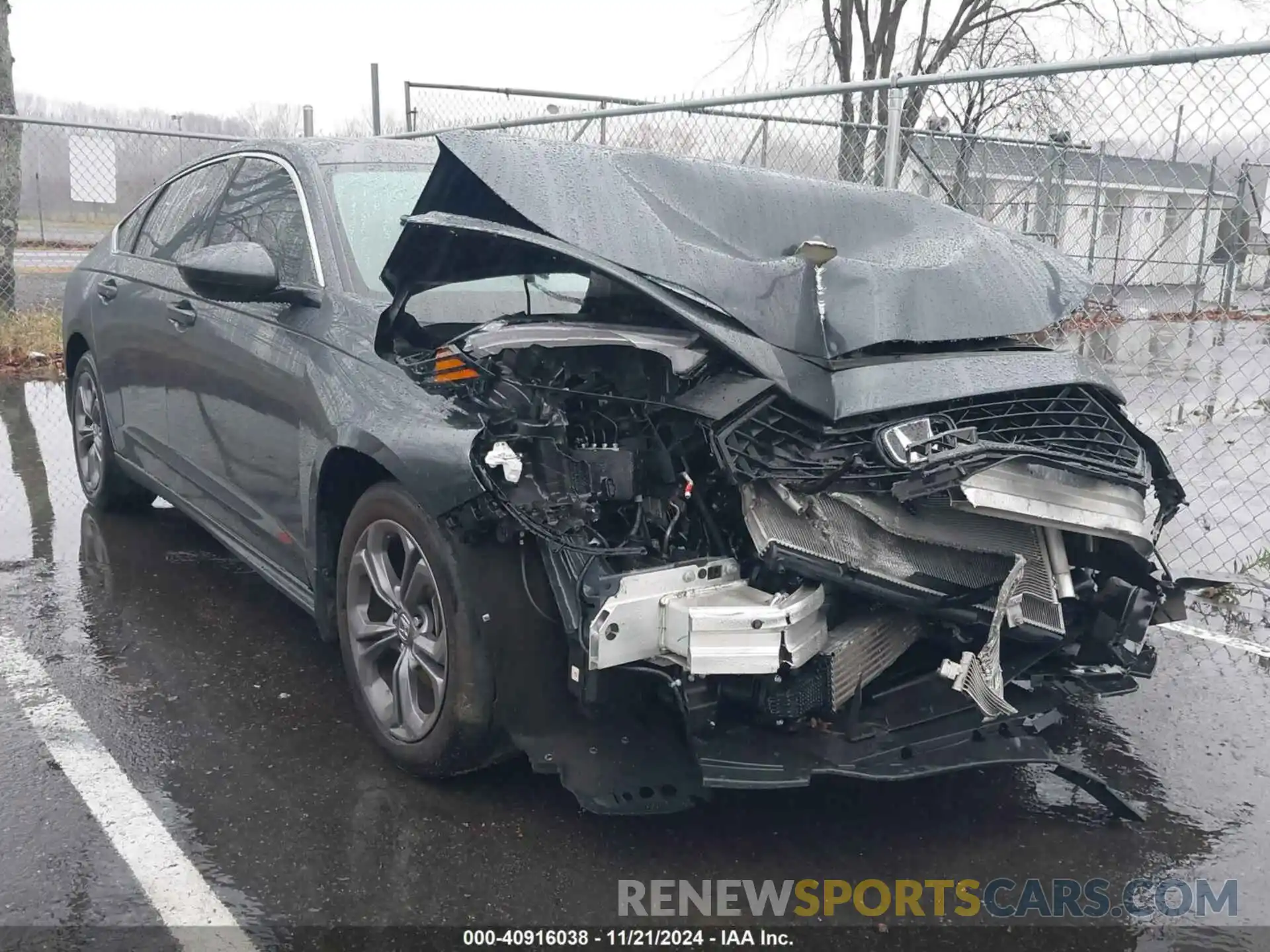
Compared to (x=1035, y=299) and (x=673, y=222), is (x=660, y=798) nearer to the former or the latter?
(x=673, y=222)

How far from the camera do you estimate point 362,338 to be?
11.0 feet

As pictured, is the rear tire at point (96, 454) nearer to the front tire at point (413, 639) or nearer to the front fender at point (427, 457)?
the front tire at point (413, 639)

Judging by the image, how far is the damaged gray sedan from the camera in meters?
2.67

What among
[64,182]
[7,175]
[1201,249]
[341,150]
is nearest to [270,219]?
[341,150]

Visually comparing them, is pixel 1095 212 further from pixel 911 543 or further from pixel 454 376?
pixel 454 376

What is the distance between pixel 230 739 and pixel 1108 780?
2.68 m

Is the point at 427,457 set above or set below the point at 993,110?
below

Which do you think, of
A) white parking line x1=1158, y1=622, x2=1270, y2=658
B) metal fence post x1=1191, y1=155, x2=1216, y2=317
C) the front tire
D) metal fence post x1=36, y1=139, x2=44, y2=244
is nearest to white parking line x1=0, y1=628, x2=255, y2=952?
the front tire

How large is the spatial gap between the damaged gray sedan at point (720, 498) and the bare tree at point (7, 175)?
10026 millimetres

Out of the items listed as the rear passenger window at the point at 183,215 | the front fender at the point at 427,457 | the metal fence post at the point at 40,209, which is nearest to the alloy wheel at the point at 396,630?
the front fender at the point at 427,457

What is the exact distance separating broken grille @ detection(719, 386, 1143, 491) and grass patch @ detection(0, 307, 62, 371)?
9554 mm

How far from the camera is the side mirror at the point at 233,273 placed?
3.52 meters

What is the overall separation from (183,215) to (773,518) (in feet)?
11.1

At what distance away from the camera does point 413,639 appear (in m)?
3.11
